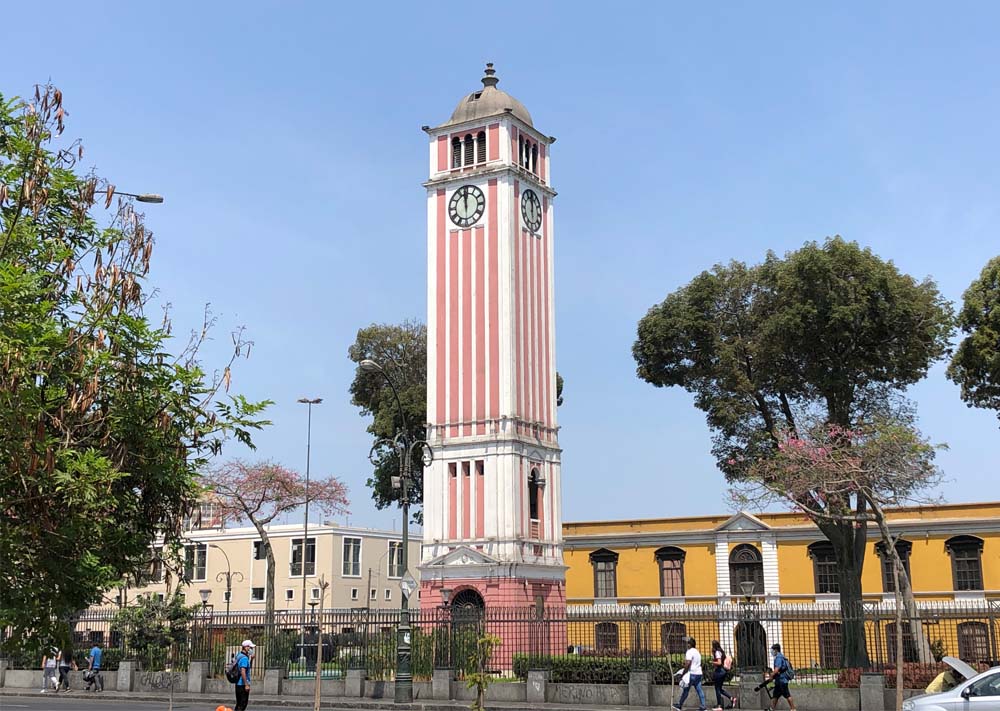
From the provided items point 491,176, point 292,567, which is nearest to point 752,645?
Result: point 491,176

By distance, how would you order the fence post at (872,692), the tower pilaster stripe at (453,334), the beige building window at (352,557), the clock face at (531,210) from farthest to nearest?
the beige building window at (352,557), the clock face at (531,210), the tower pilaster stripe at (453,334), the fence post at (872,692)

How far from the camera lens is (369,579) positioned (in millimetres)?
73562

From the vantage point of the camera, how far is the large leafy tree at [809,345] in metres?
39.4

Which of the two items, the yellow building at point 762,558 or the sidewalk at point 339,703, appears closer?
the sidewalk at point 339,703

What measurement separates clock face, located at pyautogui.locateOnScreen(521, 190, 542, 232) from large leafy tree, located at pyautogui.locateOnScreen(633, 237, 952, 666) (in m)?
14.6

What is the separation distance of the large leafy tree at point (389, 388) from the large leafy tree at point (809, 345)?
64.2 ft

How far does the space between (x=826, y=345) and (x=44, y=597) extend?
3314 cm

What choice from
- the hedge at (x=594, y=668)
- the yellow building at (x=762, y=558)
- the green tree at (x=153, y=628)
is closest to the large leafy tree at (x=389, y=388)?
the yellow building at (x=762, y=558)

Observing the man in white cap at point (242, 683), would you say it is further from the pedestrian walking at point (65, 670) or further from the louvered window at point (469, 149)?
the louvered window at point (469, 149)

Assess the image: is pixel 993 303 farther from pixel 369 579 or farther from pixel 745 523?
pixel 369 579

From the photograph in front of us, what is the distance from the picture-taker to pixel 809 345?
40.1 m

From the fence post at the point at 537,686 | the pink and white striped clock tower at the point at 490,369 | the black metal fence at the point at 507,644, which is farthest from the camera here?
the pink and white striped clock tower at the point at 490,369

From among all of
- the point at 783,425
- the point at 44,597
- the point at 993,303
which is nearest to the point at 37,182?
the point at 44,597

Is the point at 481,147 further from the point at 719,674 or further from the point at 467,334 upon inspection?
the point at 719,674
